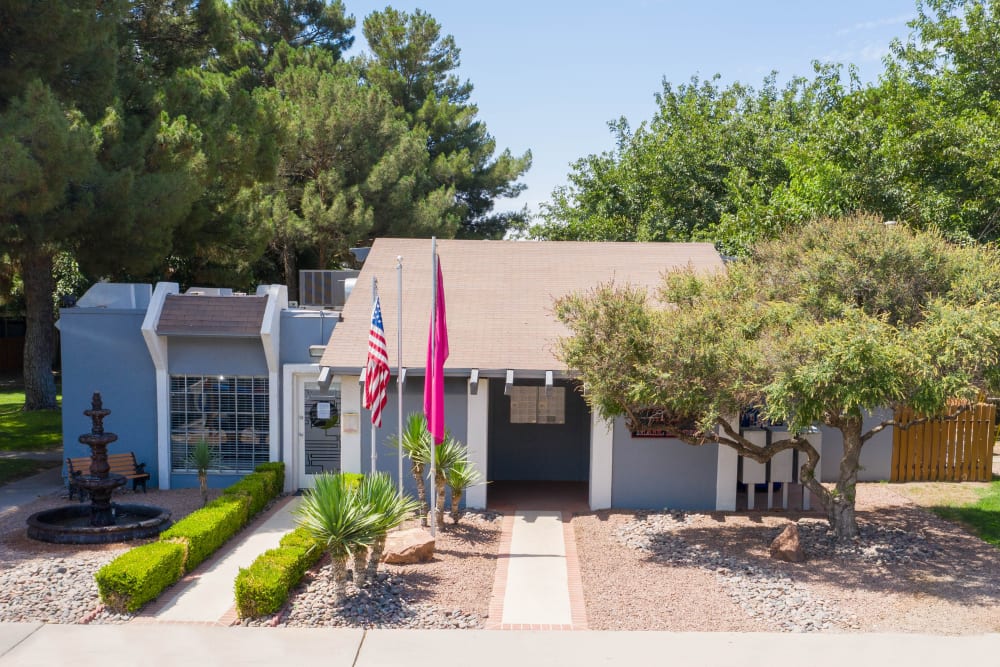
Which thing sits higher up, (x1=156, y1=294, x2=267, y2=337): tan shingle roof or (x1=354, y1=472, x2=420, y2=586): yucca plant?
(x1=156, y1=294, x2=267, y2=337): tan shingle roof

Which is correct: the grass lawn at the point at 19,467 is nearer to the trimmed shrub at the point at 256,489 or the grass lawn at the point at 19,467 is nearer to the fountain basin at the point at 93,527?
the fountain basin at the point at 93,527

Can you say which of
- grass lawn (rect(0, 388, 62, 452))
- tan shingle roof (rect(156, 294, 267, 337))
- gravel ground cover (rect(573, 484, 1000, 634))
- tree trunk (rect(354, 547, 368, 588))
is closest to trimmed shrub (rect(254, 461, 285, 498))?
tan shingle roof (rect(156, 294, 267, 337))

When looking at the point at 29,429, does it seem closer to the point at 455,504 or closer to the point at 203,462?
the point at 203,462

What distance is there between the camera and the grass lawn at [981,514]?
11.7m

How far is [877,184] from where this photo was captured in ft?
54.7

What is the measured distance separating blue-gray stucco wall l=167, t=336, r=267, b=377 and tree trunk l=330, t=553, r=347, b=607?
6235 millimetres

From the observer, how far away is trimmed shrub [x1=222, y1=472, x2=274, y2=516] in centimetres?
1216

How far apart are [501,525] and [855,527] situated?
4.99 meters

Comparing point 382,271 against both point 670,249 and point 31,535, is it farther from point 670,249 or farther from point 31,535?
point 31,535

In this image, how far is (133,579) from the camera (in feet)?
27.6

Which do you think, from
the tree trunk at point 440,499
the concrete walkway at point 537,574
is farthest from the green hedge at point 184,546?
the concrete walkway at point 537,574

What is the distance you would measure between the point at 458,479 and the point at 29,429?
14.5 meters

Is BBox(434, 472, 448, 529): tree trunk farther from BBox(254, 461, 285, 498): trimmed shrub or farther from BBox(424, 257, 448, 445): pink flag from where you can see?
BBox(254, 461, 285, 498): trimmed shrub

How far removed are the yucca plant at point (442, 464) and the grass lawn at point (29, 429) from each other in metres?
12.1
